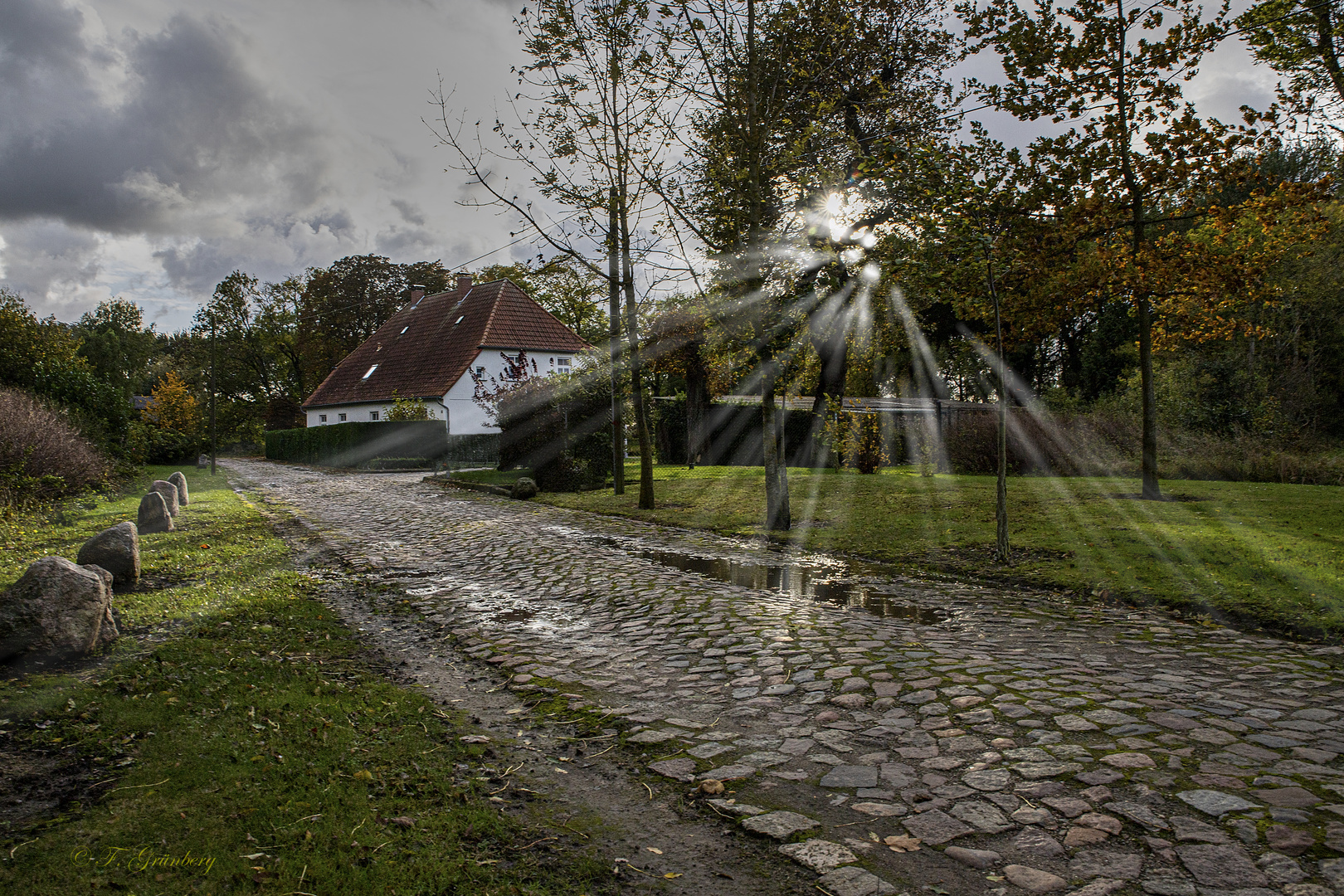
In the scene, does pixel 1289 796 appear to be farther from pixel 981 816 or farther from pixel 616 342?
pixel 616 342

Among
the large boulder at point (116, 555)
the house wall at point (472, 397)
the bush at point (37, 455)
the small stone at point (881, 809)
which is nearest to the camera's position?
the small stone at point (881, 809)

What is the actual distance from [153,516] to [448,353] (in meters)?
26.4

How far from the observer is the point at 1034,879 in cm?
266

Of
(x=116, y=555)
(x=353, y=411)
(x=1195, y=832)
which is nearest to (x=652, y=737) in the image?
(x=1195, y=832)

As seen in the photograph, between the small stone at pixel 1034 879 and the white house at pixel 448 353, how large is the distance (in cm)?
3040

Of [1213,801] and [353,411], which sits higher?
[353,411]

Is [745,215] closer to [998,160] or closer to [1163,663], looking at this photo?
[998,160]

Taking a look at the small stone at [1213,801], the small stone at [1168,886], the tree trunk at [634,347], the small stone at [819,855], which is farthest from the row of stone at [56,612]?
the tree trunk at [634,347]

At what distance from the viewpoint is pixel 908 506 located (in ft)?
43.6

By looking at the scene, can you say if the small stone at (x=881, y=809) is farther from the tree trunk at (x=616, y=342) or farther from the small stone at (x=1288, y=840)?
the tree trunk at (x=616, y=342)

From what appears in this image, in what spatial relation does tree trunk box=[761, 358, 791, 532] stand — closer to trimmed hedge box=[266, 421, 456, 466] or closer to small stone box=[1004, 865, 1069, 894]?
small stone box=[1004, 865, 1069, 894]

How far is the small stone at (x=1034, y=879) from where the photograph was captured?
8.55 feet

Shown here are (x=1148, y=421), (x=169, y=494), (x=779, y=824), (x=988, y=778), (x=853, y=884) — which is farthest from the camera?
(x=169, y=494)

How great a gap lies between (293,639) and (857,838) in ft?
15.3
